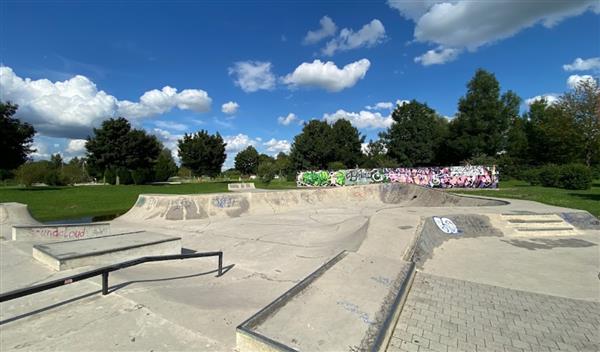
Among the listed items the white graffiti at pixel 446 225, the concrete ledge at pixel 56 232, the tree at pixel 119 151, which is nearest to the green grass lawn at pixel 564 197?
the white graffiti at pixel 446 225

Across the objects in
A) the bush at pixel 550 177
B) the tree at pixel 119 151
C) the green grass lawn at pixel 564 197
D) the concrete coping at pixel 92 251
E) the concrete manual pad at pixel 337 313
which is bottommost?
the concrete manual pad at pixel 337 313

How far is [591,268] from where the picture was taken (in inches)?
217

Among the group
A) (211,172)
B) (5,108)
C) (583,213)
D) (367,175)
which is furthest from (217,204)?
(211,172)

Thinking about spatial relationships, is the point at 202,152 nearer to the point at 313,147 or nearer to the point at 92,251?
the point at 313,147

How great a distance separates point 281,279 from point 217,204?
8.76 m

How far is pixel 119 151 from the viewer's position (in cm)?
3522

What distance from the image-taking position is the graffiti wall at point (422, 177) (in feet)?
78.9

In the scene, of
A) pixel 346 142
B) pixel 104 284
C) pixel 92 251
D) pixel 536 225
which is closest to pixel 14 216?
pixel 92 251

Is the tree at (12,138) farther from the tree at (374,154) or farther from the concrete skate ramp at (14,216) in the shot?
the tree at (374,154)

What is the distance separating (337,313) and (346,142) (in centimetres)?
4926

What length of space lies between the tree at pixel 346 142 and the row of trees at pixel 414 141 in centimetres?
18

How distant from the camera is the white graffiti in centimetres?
748

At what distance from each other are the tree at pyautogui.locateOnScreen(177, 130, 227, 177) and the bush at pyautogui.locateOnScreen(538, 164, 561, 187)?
4075 centimetres

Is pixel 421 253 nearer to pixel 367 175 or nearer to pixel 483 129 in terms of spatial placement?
pixel 367 175
